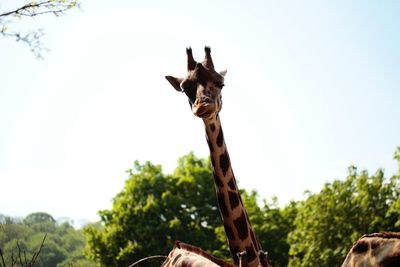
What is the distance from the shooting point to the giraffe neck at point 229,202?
3871mm

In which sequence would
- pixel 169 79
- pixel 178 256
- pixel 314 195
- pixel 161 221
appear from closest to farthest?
1. pixel 178 256
2. pixel 169 79
3. pixel 314 195
4. pixel 161 221

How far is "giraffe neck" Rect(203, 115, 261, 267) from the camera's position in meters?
3.87

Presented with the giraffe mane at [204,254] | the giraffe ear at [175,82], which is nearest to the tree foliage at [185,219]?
the giraffe ear at [175,82]

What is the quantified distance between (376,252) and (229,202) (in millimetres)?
2608

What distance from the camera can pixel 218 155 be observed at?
4246 millimetres

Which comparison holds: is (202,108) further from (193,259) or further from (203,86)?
(193,259)

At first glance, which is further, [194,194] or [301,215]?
[194,194]

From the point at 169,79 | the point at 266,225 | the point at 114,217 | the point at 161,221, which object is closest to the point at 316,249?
the point at 266,225

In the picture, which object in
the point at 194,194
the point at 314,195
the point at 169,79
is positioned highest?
the point at 194,194

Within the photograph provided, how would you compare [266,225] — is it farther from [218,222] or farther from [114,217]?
[114,217]

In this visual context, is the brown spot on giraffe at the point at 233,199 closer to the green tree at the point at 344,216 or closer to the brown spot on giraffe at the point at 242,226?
the brown spot on giraffe at the point at 242,226

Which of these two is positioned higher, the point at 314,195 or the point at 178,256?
the point at 314,195

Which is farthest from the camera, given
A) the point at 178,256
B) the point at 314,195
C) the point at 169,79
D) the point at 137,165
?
the point at 137,165

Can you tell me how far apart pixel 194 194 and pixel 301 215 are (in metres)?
7.52
